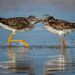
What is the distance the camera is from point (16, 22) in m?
18.4

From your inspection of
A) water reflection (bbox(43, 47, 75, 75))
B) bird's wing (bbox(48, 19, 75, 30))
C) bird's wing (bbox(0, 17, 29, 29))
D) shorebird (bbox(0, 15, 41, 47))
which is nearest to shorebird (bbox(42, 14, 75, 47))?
bird's wing (bbox(48, 19, 75, 30))

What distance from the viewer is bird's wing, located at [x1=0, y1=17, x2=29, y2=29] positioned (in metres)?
18.3

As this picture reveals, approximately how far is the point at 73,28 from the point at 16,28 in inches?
152

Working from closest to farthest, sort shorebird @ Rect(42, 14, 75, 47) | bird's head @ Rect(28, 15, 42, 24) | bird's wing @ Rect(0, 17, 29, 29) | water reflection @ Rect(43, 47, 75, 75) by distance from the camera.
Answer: water reflection @ Rect(43, 47, 75, 75), shorebird @ Rect(42, 14, 75, 47), bird's wing @ Rect(0, 17, 29, 29), bird's head @ Rect(28, 15, 42, 24)

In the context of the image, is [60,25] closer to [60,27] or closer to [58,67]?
[60,27]

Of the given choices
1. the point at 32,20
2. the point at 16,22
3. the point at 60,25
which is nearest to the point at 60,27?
the point at 60,25

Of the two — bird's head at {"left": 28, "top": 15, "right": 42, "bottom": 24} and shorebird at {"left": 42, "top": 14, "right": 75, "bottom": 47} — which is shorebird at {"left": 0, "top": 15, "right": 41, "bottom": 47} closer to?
bird's head at {"left": 28, "top": 15, "right": 42, "bottom": 24}

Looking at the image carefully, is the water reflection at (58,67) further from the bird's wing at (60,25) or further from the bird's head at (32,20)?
the bird's head at (32,20)

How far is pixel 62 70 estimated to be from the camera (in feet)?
27.7

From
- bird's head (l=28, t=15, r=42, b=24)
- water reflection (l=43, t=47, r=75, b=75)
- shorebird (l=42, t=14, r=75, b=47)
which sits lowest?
water reflection (l=43, t=47, r=75, b=75)

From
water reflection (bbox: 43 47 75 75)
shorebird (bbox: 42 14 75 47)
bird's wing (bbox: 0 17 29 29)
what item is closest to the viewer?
water reflection (bbox: 43 47 75 75)

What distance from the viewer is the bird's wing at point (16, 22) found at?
18291mm

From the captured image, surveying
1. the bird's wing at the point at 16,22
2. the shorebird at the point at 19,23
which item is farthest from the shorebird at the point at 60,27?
the bird's wing at the point at 16,22

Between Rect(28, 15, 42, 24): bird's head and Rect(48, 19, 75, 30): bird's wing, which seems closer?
Rect(48, 19, 75, 30): bird's wing
